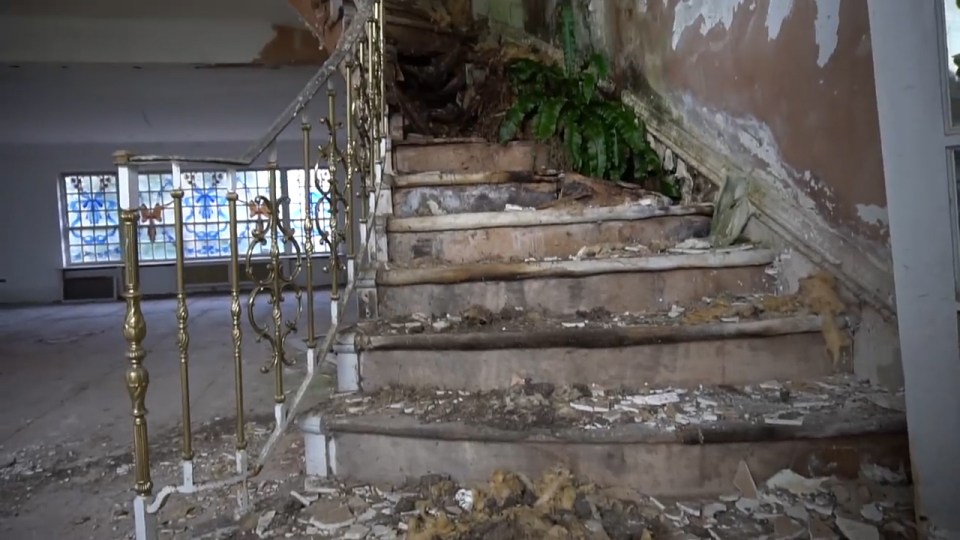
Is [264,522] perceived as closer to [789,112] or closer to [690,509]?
[690,509]

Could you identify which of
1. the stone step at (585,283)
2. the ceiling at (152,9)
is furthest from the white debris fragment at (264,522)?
the ceiling at (152,9)

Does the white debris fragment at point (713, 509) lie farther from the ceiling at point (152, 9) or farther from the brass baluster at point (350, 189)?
the ceiling at point (152, 9)

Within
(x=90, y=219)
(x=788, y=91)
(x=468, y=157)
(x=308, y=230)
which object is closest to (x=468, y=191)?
(x=468, y=157)

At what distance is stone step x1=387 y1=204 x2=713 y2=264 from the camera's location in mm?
2086

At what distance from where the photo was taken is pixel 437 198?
7.84 ft

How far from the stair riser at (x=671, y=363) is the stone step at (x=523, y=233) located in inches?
21.4

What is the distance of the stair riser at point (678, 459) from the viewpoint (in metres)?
1.34

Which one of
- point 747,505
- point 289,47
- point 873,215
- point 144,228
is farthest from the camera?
point 144,228

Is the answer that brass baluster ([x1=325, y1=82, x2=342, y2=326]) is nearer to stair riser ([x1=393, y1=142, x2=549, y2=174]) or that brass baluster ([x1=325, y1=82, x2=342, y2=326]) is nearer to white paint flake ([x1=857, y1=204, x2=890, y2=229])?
stair riser ([x1=393, y1=142, x2=549, y2=174])

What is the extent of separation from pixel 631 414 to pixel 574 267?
1.65 ft

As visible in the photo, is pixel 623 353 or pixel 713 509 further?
pixel 623 353

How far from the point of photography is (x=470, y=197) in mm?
2414

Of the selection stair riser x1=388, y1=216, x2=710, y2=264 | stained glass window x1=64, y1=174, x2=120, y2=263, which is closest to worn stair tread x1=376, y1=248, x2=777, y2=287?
stair riser x1=388, y1=216, x2=710, y2=264

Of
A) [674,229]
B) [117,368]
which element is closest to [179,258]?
[674,229]
